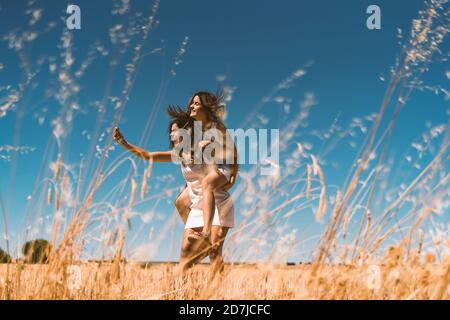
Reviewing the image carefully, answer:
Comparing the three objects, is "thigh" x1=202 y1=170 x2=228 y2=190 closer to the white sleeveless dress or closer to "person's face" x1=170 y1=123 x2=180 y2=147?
the white sleeveless dress

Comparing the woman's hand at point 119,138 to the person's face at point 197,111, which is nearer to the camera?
the woman's hand at point 119,138

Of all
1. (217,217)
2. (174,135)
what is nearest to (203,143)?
(174,135)

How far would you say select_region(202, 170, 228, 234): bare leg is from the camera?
125 inches

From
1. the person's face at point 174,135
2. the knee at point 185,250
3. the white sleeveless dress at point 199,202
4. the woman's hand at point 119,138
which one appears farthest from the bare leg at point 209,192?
the woman's hand at point 119,138

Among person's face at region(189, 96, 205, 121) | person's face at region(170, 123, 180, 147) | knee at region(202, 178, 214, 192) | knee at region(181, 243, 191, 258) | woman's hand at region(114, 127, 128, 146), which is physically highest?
person's face at region(189, 96, 205, 121)

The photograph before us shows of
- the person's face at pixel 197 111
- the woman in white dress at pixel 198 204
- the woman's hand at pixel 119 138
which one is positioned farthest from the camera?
the person's face at pixel 197 111

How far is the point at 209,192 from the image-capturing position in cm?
322

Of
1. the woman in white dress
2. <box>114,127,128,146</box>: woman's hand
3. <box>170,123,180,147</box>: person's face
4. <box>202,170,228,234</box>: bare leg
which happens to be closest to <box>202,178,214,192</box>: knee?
<box>202,170,228,234</box>: bare leg

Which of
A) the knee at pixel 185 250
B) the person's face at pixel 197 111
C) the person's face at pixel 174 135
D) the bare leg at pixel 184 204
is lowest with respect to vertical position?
the knee at pixel 185 250

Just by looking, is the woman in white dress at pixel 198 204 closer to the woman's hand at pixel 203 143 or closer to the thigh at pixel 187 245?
the thigh at pixel 187 245

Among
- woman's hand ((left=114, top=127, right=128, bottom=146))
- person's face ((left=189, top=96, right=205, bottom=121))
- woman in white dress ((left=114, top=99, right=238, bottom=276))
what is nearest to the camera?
woman's hand ((left=114, top=127, right=128, bottom=146))

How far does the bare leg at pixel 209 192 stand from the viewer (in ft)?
10.4

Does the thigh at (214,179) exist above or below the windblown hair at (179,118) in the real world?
below

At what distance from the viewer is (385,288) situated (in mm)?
1951
